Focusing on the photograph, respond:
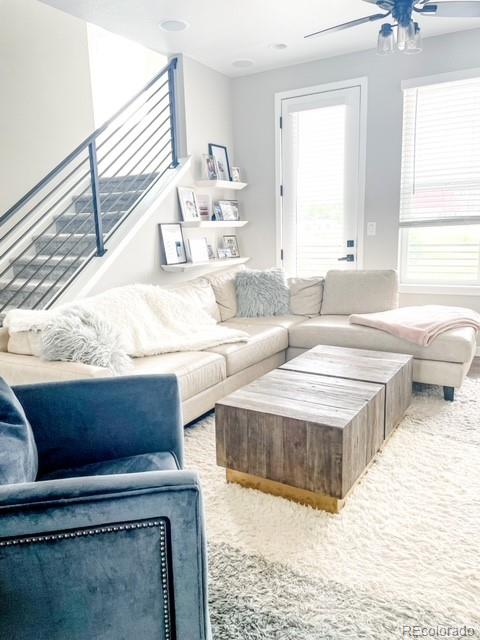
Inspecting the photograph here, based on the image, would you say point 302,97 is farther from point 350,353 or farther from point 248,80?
point 350,353

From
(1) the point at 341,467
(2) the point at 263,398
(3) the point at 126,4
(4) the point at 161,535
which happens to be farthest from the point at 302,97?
(4) the point at 161,535

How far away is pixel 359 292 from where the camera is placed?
4.03 metres

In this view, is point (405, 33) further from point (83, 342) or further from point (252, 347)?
point (83, 342)

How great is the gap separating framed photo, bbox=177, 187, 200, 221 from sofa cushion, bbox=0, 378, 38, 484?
312cm

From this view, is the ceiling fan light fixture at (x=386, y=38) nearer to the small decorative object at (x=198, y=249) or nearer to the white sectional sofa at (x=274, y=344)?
the white sectional sofa at (x=274, y=344)

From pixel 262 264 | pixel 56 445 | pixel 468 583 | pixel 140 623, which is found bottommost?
pixel 468 583

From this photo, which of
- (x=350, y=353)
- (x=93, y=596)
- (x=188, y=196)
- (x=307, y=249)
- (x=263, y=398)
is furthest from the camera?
(x=307, y=249)

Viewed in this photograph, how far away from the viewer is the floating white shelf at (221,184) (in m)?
4.46

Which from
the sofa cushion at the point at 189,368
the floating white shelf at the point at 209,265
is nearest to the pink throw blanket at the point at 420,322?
the sofa cushion at the point at 189,368

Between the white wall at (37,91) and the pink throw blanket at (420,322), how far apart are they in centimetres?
321

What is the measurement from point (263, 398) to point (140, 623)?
50.2 inches

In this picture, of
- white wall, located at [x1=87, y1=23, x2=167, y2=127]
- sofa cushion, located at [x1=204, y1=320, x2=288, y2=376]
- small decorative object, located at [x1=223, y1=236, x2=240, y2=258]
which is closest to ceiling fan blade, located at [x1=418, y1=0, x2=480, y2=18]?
sofa cushion, located at [x1=204, y1=320, x2=288, y2=376]

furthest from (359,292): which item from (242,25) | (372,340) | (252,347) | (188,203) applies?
(242,25)

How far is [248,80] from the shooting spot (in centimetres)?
488
